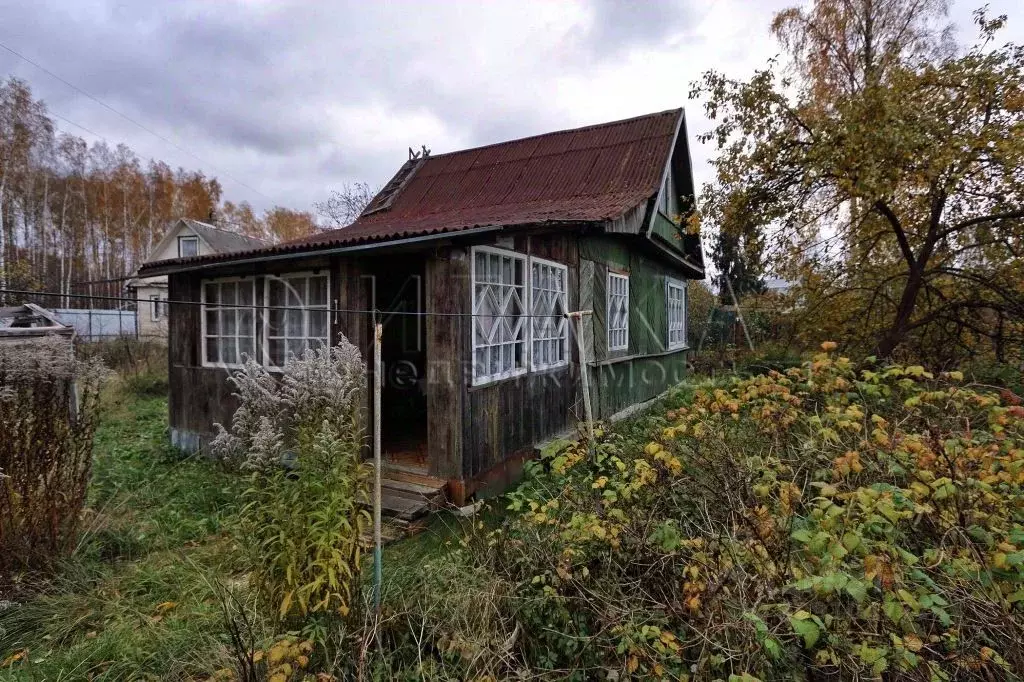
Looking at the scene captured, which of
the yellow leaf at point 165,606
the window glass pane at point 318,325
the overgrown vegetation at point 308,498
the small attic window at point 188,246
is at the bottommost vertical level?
the yellow leaf at point 165,606

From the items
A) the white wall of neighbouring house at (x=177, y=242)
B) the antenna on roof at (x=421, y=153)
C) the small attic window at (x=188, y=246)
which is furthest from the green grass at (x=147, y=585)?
the small attic window at (x=188, y=246)

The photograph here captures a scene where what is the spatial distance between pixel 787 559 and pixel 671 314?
9.31m

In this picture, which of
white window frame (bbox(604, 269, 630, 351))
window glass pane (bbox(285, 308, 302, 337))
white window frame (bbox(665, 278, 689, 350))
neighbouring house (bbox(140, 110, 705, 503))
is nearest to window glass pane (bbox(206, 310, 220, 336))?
neighbouring house (bbox(140, 110, 705, 503))

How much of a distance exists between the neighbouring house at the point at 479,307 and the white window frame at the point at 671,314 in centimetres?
31

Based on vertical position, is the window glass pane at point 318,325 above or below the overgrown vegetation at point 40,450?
above

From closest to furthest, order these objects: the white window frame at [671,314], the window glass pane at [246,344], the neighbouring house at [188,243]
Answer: the window glass pane at [246,344] < the white window frame at [671,314] < the neighbouring house at [188,243]

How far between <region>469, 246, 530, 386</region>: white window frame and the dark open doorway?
5.64ft

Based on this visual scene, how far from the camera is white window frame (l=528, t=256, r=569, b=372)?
5609 mm

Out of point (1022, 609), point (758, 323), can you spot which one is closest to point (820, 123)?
point (1022, 609)

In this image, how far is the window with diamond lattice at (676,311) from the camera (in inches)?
423

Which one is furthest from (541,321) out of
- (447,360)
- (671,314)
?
(671,314)

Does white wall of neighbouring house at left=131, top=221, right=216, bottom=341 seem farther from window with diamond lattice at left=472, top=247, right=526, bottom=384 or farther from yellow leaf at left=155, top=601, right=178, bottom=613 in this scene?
yellow leaf at left=155, top=601, right=178, bottom=613

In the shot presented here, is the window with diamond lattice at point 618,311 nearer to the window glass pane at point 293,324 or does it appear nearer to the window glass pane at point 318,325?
the window glass pane at point 318,325

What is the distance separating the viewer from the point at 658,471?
2.87 meters
